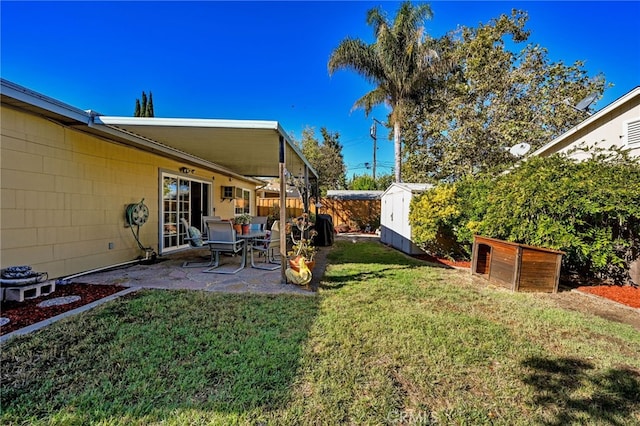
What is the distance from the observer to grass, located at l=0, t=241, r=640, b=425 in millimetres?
1928

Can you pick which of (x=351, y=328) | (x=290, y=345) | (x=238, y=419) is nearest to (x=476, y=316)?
(x=351, y=328)

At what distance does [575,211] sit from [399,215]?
4846 millimetres

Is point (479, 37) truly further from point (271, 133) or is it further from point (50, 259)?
point (50, 259)

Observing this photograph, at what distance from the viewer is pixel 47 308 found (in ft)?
11.9

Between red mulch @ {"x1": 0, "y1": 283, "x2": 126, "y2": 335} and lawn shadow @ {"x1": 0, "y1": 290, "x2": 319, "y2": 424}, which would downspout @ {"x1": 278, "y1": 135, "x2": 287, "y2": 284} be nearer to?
lawn shadow @ {"x1": 0, "y1": 290, "x2": 319, "y2": 424}

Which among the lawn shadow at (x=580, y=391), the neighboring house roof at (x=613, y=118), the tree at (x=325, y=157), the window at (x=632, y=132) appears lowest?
the lawn shadow at (x=580, y=391)

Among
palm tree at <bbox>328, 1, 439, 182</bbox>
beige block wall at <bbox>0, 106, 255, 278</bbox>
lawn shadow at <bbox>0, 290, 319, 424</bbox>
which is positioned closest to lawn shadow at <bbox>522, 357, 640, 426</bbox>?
lawn shadow at <bbox>0, 290, 319, 424</bbox>

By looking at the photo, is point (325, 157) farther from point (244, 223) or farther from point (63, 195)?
point (63, 195)

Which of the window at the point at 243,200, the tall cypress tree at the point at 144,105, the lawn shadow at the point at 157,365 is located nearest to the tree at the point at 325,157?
the window at the point at 243,200

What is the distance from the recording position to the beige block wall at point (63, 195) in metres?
4.12

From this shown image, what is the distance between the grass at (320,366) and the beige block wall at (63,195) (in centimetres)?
184

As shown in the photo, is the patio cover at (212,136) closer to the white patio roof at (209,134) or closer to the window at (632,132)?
the white patio roof at (209,134)

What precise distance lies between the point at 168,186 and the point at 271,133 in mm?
4320

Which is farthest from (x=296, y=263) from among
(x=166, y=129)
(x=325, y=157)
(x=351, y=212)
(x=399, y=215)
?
(x=325, y=157)
